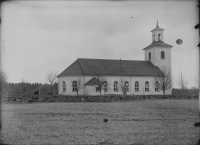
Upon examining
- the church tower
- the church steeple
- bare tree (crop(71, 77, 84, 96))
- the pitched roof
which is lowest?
bare tree (crop(71, 77, 84, 96))

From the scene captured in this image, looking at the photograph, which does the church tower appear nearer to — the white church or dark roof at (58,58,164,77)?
the white church

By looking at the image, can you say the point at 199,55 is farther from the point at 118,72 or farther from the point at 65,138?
the point at 118,72

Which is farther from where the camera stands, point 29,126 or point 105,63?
point 105,63

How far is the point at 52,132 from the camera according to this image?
8992 mm

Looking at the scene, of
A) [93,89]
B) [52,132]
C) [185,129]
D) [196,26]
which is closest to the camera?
[196,26]

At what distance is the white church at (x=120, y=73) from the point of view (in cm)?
4959

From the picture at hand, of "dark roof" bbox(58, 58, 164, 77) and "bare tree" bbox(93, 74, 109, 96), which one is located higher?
"dark roof" bbox(58, 58, 164, 77)

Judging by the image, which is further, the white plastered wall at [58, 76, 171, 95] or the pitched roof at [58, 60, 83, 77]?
the pitched roof at [58, 60, 83, 77]

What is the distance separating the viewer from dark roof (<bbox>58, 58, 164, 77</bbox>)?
165 ft

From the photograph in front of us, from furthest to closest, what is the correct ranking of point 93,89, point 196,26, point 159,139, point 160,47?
1. point 160,47
2. point 93,89
3. point 159,139
4. point 196,26

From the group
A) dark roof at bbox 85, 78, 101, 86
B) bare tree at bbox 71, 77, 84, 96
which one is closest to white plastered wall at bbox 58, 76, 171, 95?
bare tree at bbox 71, 77, 84, 96

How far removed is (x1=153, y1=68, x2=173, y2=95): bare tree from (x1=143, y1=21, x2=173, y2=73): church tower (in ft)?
7.66

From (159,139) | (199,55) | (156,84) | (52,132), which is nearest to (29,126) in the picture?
(52,132)

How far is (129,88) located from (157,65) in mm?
9167
